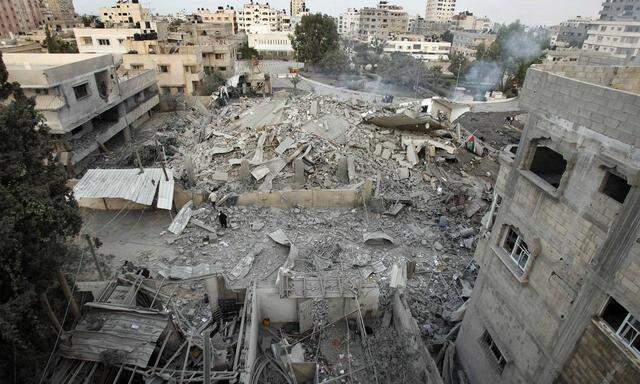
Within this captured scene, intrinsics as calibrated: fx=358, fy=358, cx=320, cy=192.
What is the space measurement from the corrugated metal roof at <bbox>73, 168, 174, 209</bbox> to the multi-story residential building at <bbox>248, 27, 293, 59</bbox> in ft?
165

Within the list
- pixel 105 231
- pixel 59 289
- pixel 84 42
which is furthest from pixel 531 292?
pixel 84 42

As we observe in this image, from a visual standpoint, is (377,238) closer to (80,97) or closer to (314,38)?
(80,97)

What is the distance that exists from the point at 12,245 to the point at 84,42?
40530 mm

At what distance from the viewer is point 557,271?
18.2 ft

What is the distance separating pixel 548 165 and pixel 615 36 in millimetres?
58392

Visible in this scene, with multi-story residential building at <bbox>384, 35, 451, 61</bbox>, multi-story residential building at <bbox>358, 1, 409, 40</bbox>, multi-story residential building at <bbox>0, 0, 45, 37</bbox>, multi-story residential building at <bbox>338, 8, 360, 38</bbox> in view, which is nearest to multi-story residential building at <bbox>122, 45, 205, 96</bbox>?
multi-story residential building at <bbox>384, 35, 451, 61</bbox>

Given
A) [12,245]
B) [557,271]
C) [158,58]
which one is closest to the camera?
[12,245]

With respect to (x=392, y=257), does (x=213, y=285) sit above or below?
above

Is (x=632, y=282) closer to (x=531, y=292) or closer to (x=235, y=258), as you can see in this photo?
(x=531, y=292)

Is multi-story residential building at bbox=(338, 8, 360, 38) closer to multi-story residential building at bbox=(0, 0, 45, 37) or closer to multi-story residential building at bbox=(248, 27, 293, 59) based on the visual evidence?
multi-story residential building at bbox=(248, 27, 293, 59)

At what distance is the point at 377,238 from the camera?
42.0 feet

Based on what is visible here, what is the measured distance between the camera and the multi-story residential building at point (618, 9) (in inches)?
2220

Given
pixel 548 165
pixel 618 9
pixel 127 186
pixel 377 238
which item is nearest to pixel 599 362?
pixel 548 165

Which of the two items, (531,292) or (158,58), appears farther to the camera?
(158,58)
